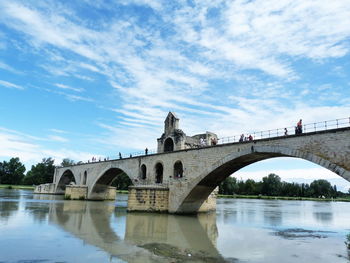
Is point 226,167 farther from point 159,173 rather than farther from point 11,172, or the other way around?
point 11,172

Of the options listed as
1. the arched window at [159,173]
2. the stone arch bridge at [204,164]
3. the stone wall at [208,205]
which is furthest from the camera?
the arched window at [159,173]

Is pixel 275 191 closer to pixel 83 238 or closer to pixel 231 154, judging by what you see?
pixel 231 154

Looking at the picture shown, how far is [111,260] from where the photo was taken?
9406 mm

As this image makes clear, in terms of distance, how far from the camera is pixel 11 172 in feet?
293

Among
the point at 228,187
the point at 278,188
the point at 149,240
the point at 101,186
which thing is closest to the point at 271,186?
the point at 278,188

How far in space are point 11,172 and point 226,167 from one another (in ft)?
278

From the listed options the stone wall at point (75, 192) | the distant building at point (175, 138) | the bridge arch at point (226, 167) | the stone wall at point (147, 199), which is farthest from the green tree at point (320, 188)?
the stone wall at point (147, 199)

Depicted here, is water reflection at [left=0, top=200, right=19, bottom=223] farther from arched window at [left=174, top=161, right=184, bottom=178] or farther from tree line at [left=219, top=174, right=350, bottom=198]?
tree line at [left=219, top=174, right=350, bottom=198]

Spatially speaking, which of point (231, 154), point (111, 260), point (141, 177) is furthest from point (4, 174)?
point (111, 260)

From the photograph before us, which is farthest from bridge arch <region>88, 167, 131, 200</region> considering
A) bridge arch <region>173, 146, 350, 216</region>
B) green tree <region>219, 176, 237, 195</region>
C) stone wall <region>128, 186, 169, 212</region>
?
green tree <region>219, 176, 237, 195</region>

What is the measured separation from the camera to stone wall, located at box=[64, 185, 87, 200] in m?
43.4

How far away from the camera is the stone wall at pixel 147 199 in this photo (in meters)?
25.2

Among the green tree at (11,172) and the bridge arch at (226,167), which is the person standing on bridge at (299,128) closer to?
the bridge arch at (226,167)

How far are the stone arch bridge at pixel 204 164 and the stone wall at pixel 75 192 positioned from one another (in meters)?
9.28
